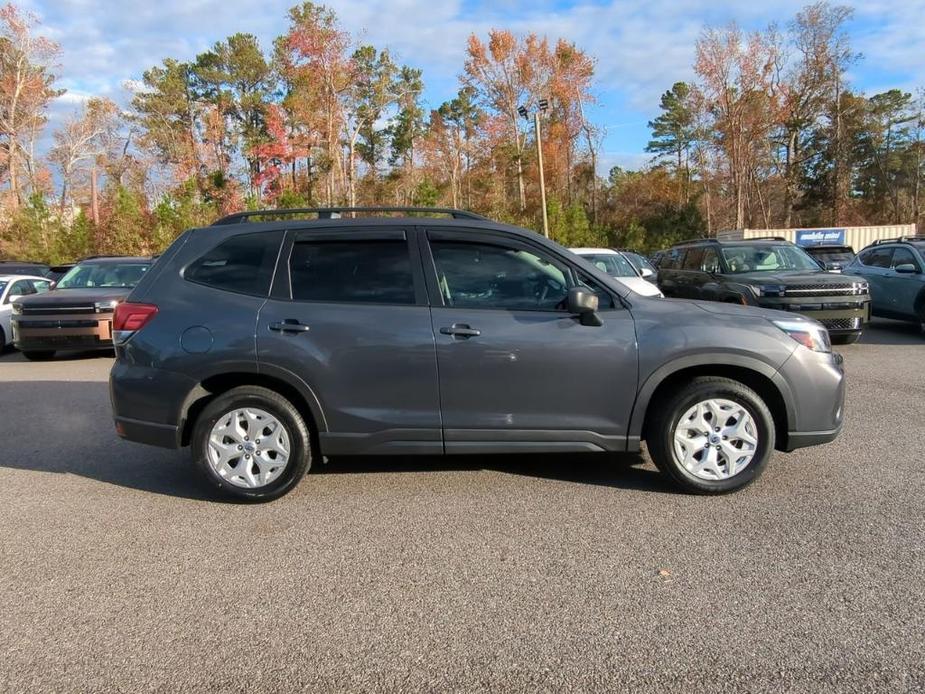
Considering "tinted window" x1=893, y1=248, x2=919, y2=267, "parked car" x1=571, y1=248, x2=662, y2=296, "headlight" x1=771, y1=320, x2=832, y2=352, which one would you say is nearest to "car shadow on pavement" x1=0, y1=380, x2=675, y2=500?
"headlight" x1=771, y1=320, x2=832, y2=352

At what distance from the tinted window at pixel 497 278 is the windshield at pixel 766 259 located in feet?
24.5

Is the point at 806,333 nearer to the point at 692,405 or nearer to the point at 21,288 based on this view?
the point at 692,405

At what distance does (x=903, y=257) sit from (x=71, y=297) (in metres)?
14.6

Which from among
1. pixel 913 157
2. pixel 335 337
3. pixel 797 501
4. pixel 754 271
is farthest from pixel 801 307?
pixel 913 157

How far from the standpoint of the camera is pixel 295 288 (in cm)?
443

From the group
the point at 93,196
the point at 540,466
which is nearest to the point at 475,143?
the point at 93,196

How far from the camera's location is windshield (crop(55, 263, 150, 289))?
11938mm

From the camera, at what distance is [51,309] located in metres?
10.6

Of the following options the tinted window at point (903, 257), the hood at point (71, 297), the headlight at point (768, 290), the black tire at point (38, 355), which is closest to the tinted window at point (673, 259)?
the headlight at point (768, 290)

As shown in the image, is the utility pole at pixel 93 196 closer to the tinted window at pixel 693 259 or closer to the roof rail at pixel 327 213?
the tinted window at pixel 693 259

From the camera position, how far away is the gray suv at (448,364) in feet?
13.9

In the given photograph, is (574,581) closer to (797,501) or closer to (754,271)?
(797,501)

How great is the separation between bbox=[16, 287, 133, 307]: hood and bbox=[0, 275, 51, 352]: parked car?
95cm

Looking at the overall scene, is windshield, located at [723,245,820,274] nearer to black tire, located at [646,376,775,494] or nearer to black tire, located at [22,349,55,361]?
black tire, located at [646,376,775,494]
